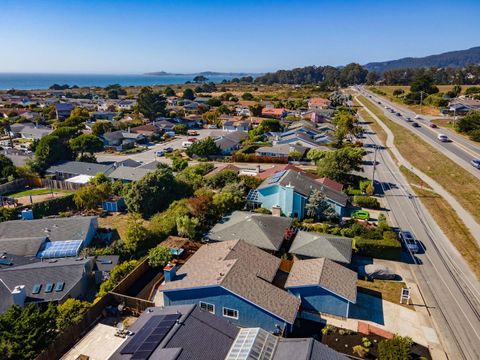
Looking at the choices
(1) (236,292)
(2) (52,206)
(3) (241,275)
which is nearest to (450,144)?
(3) (241,275)

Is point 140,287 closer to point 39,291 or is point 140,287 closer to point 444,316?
point 39,291

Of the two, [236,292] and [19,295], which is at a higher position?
[236,292]

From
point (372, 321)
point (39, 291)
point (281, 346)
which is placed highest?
point (281, 346)

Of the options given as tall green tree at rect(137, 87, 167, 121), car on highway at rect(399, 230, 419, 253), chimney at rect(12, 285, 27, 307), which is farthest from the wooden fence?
tall green tree at rect(137, 87, 167, 121)

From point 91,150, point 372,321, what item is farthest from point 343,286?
point 91,150

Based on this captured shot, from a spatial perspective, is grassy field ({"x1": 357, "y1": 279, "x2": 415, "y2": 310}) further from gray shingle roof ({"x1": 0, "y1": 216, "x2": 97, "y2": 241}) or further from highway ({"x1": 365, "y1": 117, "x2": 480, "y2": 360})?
gray shingle roof ({"x1": 0, "y1": 216, "x2": 97, "y2": 241})

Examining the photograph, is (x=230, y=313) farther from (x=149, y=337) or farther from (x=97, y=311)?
(x=97, y=311)
